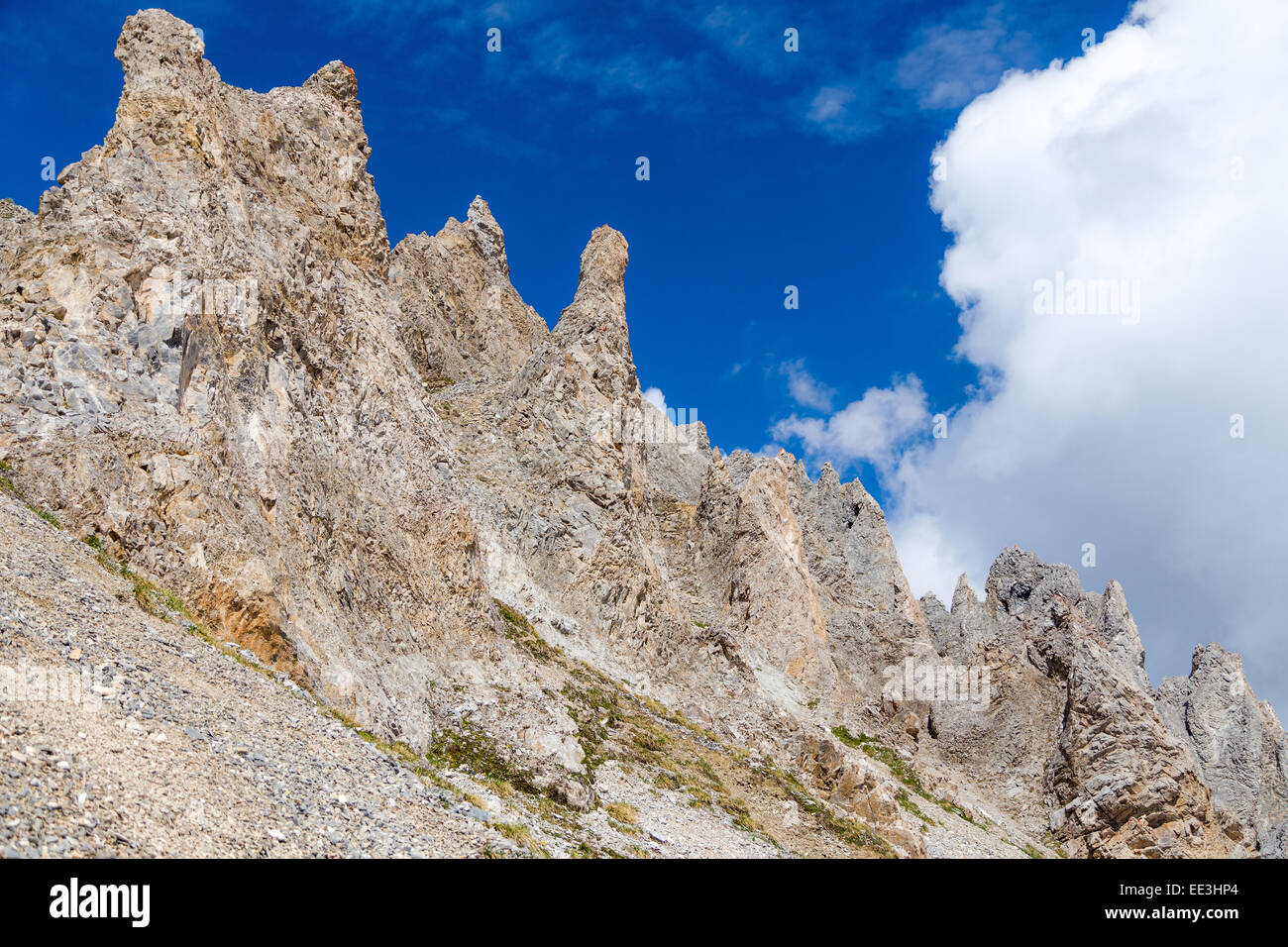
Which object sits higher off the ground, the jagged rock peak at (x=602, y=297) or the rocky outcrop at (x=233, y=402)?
the jagged rock peak at (x=602, y=297)

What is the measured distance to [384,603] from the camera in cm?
3044

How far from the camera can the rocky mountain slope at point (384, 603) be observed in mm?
16859

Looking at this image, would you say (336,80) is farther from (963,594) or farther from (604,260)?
(963,594)

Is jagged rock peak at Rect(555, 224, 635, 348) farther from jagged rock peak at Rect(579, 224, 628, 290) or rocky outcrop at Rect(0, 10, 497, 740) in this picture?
rocky outcrop at Rect(0, 10, 497, 740)

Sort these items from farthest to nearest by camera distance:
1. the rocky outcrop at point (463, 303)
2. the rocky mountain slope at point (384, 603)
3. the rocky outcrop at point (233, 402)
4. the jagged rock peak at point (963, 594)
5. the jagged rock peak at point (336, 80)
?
the jagged rock peak at point (963, 594) < the rocky outcrop at point (463, 303) < the jagged rock peak at point (336, 80) < the rocky outcrop at point (233, 402) < the rocky mountain slope at point (384, 603)

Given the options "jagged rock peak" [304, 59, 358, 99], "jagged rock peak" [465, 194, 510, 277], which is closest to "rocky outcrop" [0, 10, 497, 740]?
"jagged rock peak" [304, 59, 358, 99]

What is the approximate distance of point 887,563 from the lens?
84.4 m

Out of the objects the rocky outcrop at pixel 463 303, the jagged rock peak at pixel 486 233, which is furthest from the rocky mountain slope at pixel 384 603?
the jagged rock peak at pixel 486 233

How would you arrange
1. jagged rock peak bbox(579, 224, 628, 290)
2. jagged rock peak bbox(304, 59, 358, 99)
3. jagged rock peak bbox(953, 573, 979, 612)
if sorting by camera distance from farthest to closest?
jagged rock peak bbox(953, 573, 979, 612), jagged rock peak bbox(579, 224, 628, 290), jagged rock peak bbox(304, 59, 358, 99)

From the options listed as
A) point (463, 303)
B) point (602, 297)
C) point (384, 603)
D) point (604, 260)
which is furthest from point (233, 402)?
point (463, 303)

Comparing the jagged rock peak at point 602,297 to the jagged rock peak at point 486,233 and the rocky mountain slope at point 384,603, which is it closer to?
the rocky mountain slope at point 384,603

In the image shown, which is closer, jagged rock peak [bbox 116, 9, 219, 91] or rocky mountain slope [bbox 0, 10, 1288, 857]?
rocky mountain slope [bbox 0, 10, 1288, 857]

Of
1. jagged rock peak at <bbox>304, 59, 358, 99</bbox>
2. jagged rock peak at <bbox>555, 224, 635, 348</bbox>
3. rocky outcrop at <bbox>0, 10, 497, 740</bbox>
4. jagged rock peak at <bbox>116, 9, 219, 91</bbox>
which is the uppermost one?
jagged rock peak at <bbox>304, 59, 358, 99</bbox>

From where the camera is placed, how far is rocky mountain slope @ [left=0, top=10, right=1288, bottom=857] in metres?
16.9
